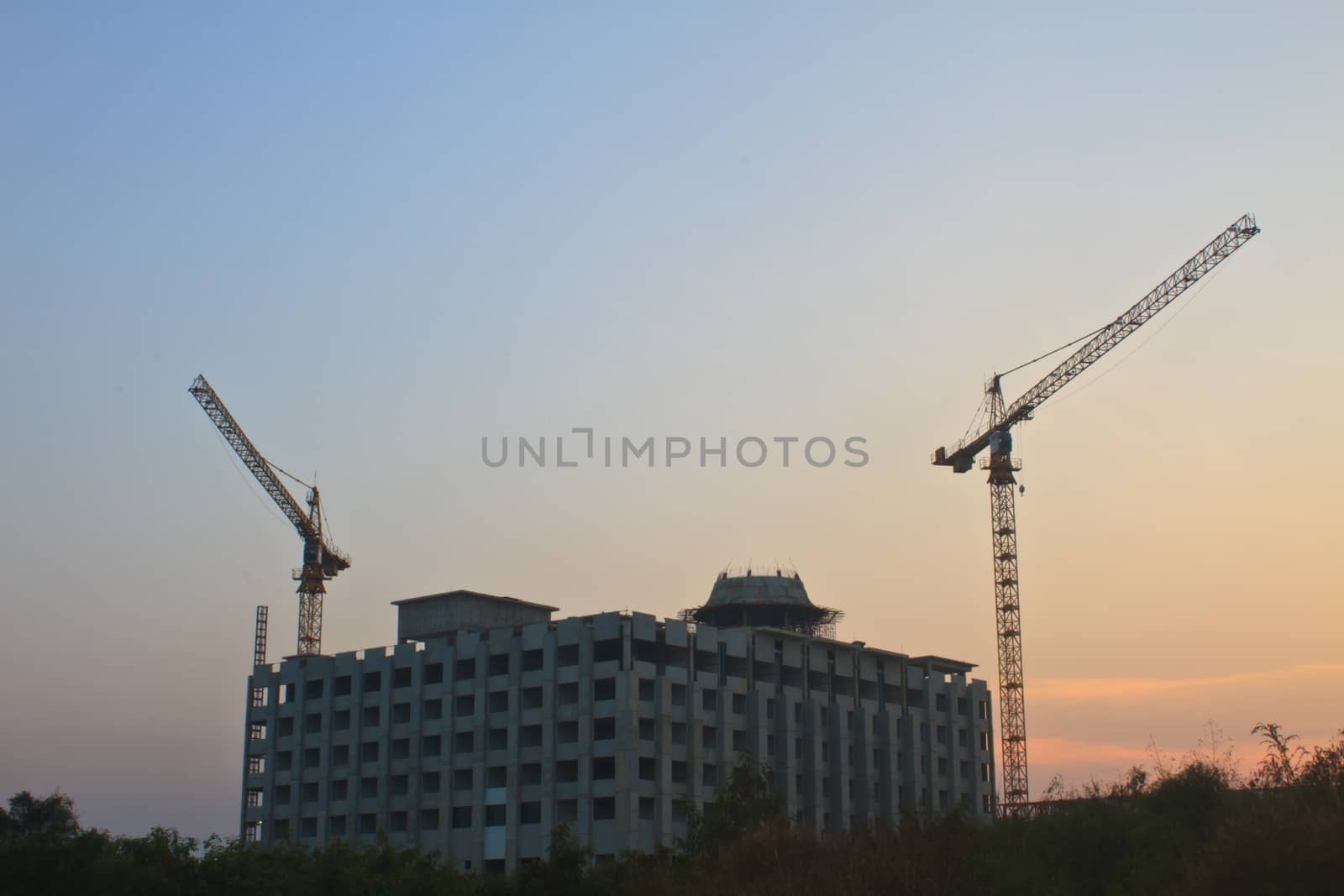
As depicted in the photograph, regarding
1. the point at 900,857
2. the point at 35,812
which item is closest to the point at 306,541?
the point at 35,812

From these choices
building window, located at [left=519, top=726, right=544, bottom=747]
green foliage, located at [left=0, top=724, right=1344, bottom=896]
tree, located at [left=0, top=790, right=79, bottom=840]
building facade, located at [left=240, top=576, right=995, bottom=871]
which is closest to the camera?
green foliage, located at [left=0, top=724, right=1344, bottom=896]

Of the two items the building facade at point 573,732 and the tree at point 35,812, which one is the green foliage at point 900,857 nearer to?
the building facade at point 573,732

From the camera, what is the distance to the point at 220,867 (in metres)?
64.8

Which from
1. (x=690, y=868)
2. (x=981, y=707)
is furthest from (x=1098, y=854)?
(x=981, y=707)

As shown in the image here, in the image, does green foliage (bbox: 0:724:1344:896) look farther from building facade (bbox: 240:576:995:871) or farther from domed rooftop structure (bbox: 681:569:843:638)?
domed rooftop structure (bbox: 681:569:843:638)

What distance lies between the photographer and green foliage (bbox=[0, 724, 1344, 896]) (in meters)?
36.2

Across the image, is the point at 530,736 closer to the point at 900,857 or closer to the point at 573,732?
the point at 573,732

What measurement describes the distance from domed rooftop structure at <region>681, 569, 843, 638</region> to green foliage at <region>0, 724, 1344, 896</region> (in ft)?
230

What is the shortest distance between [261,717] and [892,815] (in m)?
56.5

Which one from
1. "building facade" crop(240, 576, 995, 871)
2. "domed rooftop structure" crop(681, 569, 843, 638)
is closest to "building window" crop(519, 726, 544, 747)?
"building facade" crop(240, 576, 995, 871)

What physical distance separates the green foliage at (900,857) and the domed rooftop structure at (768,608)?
7003 centimetres

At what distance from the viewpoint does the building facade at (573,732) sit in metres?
116

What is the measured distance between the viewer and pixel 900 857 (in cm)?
4559

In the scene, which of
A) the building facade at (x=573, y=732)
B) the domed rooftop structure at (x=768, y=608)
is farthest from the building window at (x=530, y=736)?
the domed rooftop structure at (x=768, y=608)
